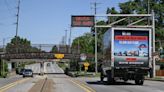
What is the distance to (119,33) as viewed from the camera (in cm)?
3478

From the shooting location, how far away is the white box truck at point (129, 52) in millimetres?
34438

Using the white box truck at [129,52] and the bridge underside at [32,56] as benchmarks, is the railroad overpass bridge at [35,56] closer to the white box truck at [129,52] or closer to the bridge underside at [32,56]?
the bridge underside at [32,56]

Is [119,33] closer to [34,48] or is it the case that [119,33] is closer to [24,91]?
[24,91]

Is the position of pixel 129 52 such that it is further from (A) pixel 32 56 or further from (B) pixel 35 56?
(A) pixel 32 56

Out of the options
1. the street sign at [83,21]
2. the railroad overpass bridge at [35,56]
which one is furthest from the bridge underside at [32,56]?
the street sign at [83,21]

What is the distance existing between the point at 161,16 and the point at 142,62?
7191 centimetres

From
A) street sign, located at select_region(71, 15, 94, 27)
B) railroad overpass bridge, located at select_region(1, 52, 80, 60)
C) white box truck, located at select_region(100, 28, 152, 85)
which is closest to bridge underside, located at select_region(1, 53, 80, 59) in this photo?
railroad overpass bridge, located at select_region(1, 52, 80, 60)

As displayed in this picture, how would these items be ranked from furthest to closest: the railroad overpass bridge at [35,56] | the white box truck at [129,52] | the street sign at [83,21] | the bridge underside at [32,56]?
the bridge underside at [32,56] < the railroad overpass bridge at [35,56] < the street sign at [83,21] < the white box truck at [129,52]

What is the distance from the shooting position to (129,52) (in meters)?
34.6

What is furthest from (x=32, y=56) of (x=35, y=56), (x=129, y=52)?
(x=129, y=52)

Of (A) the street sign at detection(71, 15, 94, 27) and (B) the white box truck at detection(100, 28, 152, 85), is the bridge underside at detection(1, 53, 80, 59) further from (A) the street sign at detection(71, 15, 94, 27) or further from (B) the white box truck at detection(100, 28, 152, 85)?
(B) the white box truck at detection(100, 28, 152, 85)

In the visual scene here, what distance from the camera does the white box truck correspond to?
34438mm

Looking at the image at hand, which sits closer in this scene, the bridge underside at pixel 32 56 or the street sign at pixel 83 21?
the street sign at pixel 83 21

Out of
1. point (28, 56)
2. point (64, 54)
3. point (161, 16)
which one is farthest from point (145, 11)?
point (28, 56)
